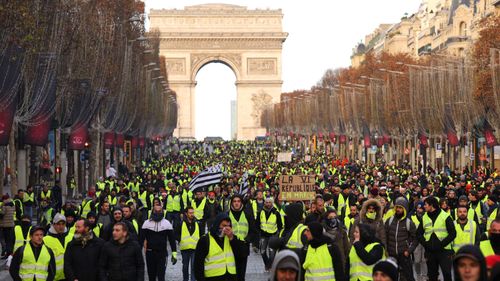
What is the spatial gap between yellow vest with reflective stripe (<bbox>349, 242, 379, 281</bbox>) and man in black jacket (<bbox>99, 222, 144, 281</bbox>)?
2.15 meters

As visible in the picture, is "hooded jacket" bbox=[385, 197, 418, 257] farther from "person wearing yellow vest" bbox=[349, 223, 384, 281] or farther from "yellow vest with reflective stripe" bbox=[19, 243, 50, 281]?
"yellow vest with reflective stripe" bbox=[19, 243, 50, 281]

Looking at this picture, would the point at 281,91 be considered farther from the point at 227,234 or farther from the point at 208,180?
the point at 227,234

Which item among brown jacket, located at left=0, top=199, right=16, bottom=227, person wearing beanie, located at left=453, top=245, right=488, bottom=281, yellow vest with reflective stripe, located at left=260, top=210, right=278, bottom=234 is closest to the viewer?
person wearing beanie, located at left=453, top=245, right=488, bottom=281

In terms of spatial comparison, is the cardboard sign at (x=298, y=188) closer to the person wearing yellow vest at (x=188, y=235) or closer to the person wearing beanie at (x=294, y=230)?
the person wearing yellow vest at (x=188, y=235)

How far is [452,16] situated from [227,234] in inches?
3192

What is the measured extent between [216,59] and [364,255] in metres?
147

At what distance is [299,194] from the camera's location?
22.9m

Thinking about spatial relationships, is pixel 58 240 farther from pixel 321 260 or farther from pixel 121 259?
pixel 321 260

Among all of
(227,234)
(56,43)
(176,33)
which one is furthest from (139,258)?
(176,33)

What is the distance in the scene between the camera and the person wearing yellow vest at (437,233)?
17.1 metres

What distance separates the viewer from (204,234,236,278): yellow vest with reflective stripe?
13729mm

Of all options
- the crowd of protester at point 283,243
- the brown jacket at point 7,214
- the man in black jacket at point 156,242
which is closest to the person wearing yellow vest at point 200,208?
the crowd of protester at point 283,243

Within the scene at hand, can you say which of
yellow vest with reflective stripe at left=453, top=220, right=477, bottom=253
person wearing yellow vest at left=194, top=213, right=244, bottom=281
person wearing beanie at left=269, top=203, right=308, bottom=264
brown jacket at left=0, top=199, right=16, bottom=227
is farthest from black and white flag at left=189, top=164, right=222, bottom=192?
person wearing yellow vest at left=194, top=213, right=244, bottom=281

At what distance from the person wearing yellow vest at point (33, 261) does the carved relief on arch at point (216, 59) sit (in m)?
142
